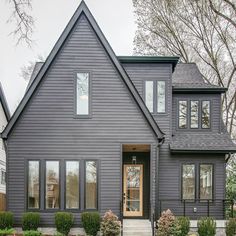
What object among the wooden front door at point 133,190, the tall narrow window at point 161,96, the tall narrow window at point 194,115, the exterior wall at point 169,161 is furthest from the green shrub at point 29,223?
the tall narrow window at point 194,115

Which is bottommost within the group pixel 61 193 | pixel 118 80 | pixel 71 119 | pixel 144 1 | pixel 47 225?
pixel 47 225

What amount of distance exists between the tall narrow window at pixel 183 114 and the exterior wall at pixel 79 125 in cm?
297

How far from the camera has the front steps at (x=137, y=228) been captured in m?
17.6

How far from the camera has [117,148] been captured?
18266mm

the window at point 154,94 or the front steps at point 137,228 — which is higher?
the window at point 154,94

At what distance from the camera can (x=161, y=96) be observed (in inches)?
794

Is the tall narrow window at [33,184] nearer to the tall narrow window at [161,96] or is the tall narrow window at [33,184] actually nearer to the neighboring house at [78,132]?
the neighboring house at [78,132]

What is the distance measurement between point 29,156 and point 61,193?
1808mm

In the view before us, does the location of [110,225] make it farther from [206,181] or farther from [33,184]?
[206,181]

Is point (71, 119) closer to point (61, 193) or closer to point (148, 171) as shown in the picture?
point (61, 193)

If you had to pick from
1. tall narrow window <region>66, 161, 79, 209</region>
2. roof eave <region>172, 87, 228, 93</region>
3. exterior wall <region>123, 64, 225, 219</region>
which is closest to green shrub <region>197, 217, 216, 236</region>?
exterior wall <region>123, 64, 225, 219</region>

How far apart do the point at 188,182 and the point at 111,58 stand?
237 inches

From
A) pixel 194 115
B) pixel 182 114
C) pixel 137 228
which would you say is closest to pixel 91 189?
pixel 137 228

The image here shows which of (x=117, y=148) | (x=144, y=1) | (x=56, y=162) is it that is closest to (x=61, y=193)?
(x=56, y=162)
